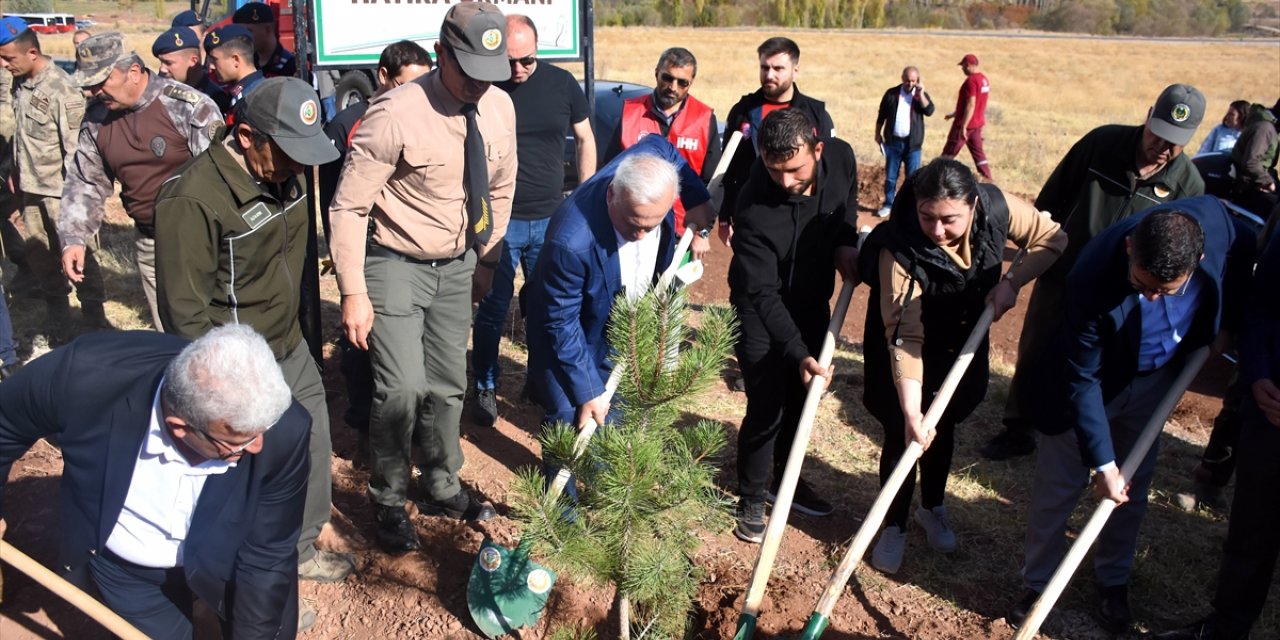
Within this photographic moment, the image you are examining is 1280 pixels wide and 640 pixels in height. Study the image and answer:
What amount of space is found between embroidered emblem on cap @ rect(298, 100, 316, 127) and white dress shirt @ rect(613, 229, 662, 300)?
0.99 meters

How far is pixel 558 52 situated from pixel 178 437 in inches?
185

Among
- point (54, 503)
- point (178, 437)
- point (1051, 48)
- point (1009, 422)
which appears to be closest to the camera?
point (178, 437)

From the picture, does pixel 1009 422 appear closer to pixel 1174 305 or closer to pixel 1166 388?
pixel 1166 388

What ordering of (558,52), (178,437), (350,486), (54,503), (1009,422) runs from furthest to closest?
1. (558,52)
2. (1009,422)
3. (350,486)
4. (54,503)
5. (178,437)

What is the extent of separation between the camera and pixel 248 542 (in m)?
2.54

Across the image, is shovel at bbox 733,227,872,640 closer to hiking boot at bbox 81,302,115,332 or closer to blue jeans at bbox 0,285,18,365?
blue jeans at bbox 0,285,18,365

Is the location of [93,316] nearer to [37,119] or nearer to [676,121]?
[37,119]

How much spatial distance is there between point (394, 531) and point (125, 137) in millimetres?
2126

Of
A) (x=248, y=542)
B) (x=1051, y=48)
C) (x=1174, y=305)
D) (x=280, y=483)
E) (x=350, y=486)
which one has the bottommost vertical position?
(x=350, y=486)

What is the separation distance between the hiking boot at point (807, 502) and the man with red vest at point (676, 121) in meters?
1.62

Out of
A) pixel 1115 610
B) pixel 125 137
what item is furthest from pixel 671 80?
pixel 1115 610

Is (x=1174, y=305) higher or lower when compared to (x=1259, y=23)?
lower

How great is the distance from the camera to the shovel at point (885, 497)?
115 inches

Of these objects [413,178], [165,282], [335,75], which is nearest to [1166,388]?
[413,178]
